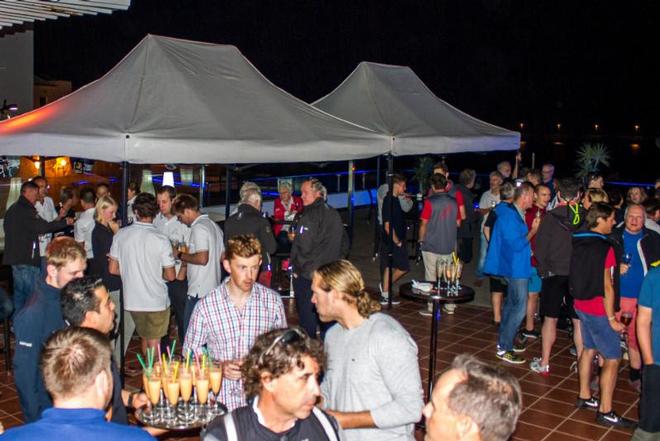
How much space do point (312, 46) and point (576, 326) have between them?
51277 mm

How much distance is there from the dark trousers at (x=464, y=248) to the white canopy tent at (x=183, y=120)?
3.55m

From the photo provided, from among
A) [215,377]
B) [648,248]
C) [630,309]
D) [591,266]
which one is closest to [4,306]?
[215,377]

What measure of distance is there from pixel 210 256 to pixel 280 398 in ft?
12.3

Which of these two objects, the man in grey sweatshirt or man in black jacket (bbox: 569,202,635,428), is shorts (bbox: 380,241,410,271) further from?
the man in grey sweatshirt

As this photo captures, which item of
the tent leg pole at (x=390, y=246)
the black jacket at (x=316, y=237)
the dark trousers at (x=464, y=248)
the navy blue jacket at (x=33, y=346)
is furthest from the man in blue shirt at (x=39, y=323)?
the dark trousers at (x=464, y=248)

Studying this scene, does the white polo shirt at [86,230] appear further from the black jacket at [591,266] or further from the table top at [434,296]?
the black jacket at [591,266]

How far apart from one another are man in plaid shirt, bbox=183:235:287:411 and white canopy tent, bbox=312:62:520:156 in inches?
178

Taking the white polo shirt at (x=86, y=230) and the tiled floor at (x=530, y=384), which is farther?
the white polo shirt at (x=86, y=230)

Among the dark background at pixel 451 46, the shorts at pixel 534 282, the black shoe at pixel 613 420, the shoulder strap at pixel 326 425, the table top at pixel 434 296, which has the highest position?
the dark background at pixel 451 46

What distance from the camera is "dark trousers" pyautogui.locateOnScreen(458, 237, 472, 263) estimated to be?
10.6 meters

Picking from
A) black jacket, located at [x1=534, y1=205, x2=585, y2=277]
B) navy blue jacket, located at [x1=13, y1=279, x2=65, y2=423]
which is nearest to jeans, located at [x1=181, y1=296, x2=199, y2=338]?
navy blue jacket, located at [x1=13, y1=279, x2=65, y2=423]

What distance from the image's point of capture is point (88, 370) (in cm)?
237

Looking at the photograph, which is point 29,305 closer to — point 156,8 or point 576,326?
point 576,326

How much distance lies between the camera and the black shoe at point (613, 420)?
5.70m
